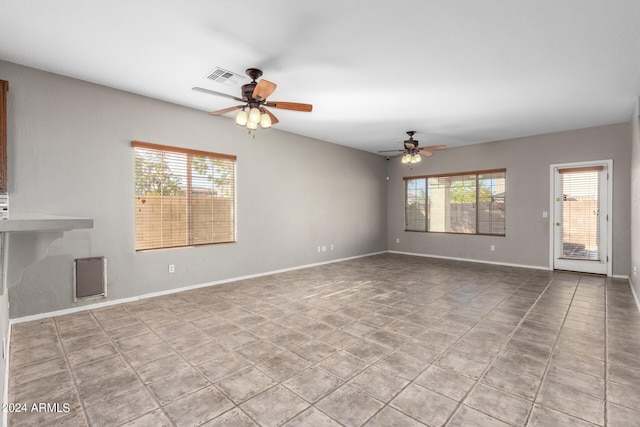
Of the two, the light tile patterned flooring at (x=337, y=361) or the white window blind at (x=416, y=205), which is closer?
the light tile patterned flooring at (x=337, y=361)

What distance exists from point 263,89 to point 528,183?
599 cm

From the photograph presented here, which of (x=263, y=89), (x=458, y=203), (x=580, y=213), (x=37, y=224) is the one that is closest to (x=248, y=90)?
(x=263, y=89)

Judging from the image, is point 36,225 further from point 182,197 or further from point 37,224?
point 182,197

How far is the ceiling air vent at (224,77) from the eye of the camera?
3.45m

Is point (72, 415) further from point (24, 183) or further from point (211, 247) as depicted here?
point (211, 247)

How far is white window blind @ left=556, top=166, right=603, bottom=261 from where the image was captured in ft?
18.8

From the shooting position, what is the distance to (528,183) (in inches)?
253

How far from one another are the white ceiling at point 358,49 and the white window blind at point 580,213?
4.84 feet

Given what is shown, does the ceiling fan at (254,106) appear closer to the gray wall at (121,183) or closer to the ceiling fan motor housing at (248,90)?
the ceiling fan motor housing at (248,90)

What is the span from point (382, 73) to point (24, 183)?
13.6 feet

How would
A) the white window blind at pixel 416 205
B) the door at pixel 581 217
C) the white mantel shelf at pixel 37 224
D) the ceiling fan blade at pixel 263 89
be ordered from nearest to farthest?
the white mantel shelf at pixel 37 224 → the ceiling fan blade at pixel 263 89 → the door at pixel 581 217 → the white window blind at pixel 416 205

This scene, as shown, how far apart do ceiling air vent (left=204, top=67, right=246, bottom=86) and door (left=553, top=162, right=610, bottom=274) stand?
621 centimetres

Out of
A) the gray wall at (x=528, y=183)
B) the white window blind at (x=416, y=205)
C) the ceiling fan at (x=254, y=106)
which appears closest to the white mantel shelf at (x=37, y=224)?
the ceiling fan at (x=254, y=106)

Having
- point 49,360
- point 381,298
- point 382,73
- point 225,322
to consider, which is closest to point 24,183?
point 49,360
